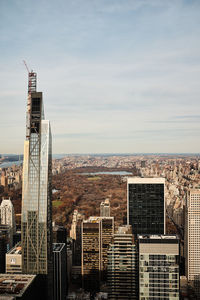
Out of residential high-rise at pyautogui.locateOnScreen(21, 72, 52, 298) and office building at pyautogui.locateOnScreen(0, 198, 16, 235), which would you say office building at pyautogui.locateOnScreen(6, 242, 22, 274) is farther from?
office building at pyautogui.locateOnScreen(0, 198, 16, 235)

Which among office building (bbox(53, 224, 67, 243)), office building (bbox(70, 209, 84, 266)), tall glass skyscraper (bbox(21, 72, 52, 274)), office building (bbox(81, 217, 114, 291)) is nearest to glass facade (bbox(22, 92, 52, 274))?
tall glass skyscraper (bbox(21, 72, 52, 274))

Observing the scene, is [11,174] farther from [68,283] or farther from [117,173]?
[117,173]

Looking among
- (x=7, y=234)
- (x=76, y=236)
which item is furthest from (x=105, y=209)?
(x=7, y=234)

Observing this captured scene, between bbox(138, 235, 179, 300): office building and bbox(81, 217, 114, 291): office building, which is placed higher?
bbox(138, 235, 179, 300): office building

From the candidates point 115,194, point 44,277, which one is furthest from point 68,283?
point 115,194

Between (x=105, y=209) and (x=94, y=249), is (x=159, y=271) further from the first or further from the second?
(x=105, y=209)

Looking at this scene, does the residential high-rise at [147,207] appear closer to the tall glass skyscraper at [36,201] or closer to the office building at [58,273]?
the office building at [58,273]
